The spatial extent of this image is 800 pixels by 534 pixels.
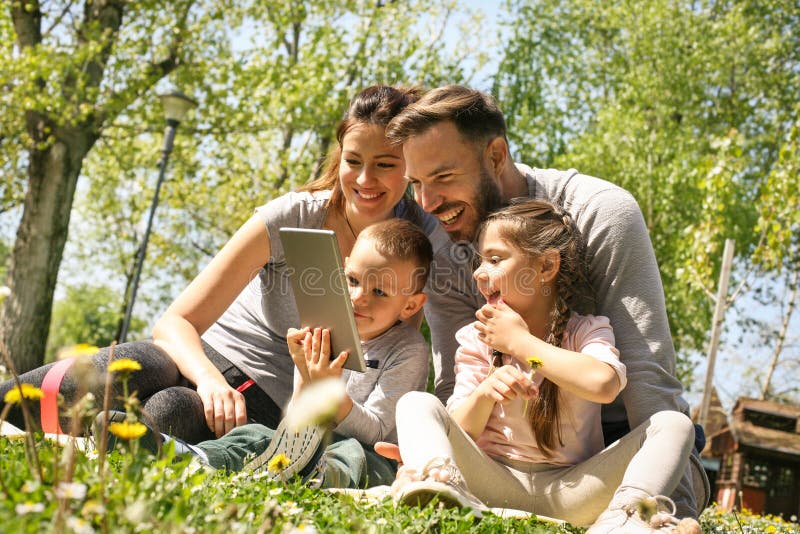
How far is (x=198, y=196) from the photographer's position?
20438mm

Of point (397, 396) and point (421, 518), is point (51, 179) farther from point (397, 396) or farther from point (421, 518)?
point (421, 518)

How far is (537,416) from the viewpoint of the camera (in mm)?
2850

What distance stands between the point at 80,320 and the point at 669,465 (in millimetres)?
43463

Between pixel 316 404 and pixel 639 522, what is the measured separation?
106 cm

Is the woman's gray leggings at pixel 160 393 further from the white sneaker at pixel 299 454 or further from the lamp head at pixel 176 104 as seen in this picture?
the lamp head at pixel 176 104

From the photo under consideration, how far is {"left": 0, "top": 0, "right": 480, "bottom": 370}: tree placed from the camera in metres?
12.4

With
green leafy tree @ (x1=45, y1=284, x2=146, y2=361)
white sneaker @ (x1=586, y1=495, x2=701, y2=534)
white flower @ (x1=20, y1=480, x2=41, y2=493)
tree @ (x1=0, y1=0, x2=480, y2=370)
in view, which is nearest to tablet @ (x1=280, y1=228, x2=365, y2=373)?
white sneaker @ (x1=586, y1=495, x2=701, y2=534)

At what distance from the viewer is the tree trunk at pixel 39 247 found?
39.6 ft

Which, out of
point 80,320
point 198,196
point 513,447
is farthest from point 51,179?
point 80,320

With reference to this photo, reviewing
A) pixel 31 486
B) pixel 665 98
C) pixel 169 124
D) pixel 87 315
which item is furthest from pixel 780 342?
pixel 87 315

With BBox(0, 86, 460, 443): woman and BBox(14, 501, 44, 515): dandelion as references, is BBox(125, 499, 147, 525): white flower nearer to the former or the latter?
BBox(14, 501, 44, 515): dandelion

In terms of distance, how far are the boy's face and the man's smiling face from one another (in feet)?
1.01

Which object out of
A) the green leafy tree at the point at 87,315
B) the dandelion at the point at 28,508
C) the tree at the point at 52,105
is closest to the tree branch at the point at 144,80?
the tree at the point at 52,105

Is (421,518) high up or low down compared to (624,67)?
down
